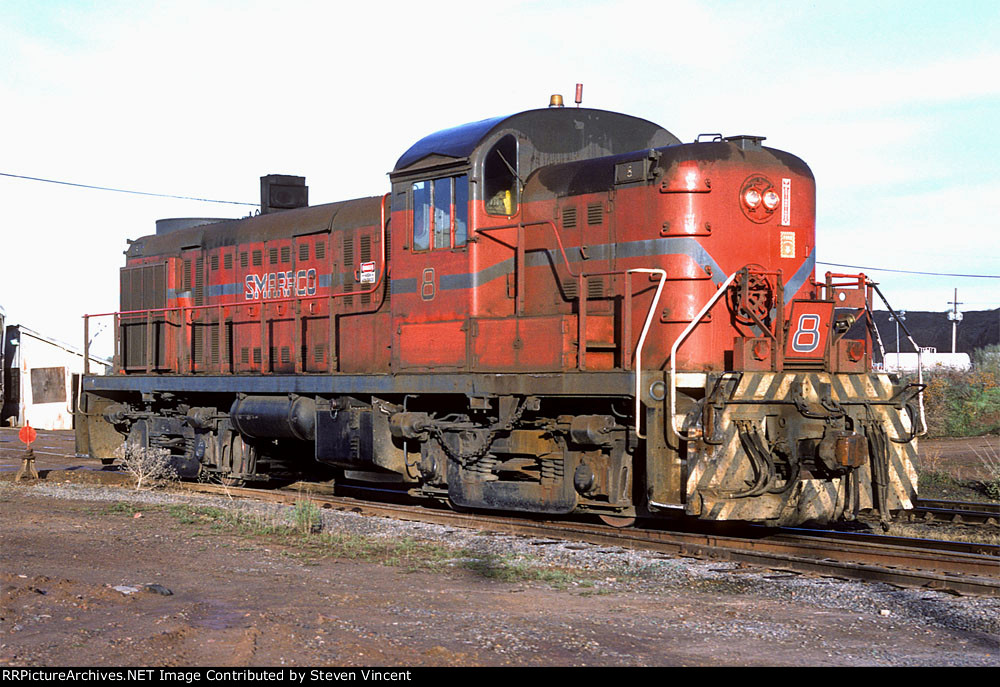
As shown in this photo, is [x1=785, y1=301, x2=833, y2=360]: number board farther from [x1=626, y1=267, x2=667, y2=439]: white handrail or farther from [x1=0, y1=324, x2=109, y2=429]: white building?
[x1=0, y1=324, x2=109, y2=429]: white building

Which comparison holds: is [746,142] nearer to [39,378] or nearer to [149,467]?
[149,467]

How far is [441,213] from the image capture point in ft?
35.3

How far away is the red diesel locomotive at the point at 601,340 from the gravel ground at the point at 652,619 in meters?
1.06

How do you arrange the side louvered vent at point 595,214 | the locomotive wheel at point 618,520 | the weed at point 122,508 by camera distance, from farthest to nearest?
the weed at point 122,508, the locomotive wheel at point 618,520, the side louvered vent at point 595,214

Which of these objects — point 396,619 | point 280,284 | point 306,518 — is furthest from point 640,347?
point 280,284

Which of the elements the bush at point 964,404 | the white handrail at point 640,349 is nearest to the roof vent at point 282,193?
the white handrail at point 640,349

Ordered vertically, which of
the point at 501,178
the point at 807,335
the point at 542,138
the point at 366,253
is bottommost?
Answer: the point at 807,335

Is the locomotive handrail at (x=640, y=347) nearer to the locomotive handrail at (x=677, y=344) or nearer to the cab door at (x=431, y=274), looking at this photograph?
the locomotive handrail at (x=677, y=344)

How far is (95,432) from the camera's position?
16.2m

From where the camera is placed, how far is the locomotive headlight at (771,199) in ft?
32.0

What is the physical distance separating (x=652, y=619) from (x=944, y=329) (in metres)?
61.3

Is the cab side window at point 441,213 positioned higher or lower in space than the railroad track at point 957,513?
higher
